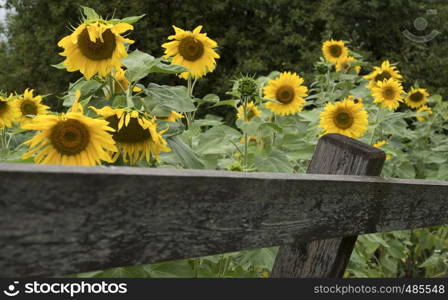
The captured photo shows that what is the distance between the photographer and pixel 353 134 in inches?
97.0

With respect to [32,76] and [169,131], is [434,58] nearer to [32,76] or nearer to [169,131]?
[32,76]

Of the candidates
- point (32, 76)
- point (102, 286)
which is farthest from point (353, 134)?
point (32, 76)

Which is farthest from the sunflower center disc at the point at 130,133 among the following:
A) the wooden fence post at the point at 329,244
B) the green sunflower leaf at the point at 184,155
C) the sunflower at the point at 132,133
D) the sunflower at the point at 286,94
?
the sunflower at the point at 286,94

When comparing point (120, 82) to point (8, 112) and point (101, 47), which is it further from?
point (8, 112)

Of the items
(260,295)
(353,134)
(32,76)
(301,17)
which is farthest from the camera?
(32,76)

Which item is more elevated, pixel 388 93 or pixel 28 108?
pixel 388 93

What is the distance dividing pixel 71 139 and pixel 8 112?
93 centimetres

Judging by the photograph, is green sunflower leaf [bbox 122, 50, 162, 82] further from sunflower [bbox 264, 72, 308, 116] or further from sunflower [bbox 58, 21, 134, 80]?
sunflower [bbox 264, 72, 308, 116]

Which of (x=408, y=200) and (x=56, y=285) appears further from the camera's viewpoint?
(x=408, y=200)

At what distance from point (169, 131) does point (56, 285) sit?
47 centimetres

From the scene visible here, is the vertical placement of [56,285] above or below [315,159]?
below

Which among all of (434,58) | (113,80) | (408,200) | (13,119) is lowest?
(408,200)

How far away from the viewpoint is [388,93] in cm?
288

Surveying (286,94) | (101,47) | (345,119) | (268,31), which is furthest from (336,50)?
(268,31)
